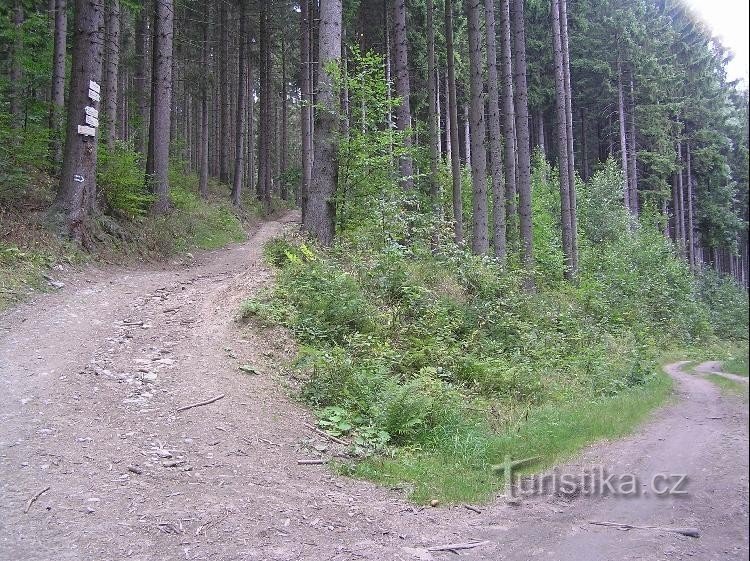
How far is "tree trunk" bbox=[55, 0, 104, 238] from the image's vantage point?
38.6 ft

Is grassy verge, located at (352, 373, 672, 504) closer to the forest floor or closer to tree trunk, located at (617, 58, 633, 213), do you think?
the forest floor

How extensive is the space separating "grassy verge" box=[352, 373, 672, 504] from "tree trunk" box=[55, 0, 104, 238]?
29.9 feet

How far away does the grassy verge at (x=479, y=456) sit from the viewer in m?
4.92

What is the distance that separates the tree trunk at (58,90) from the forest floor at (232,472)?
833cm

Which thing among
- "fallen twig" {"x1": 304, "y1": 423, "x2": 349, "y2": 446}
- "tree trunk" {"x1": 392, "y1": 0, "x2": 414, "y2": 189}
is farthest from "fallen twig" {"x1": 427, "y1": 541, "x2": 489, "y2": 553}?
"tree trunk" {"x1": 392, "y1": 0, "x2": 414, "y2": 189}

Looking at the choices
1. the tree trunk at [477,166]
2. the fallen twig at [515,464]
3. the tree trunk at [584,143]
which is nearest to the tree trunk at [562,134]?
the tree trunk at [477,166]

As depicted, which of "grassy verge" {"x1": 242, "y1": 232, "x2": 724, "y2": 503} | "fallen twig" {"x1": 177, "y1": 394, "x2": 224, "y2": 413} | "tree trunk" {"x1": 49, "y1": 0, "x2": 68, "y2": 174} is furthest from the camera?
"tree trunk" {"x1": 49, "y1": 0, "x2": 68, "y2": 174}

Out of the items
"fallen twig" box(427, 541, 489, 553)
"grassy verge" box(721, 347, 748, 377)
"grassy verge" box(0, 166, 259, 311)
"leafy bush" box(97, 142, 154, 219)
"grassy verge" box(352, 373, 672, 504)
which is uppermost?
"leafy bush" box(97, 142, 154, 219)

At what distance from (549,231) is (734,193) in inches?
881

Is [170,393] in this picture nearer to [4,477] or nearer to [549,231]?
[4,477]

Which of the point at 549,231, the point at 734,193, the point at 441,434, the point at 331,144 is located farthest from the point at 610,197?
the point at 734,193

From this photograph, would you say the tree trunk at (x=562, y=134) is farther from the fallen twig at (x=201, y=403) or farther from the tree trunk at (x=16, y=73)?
the tree trunk at (x=16, y=73)

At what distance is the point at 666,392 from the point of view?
2.41m

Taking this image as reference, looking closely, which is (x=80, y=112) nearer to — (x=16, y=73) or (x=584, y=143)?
(x=16, y=73)
